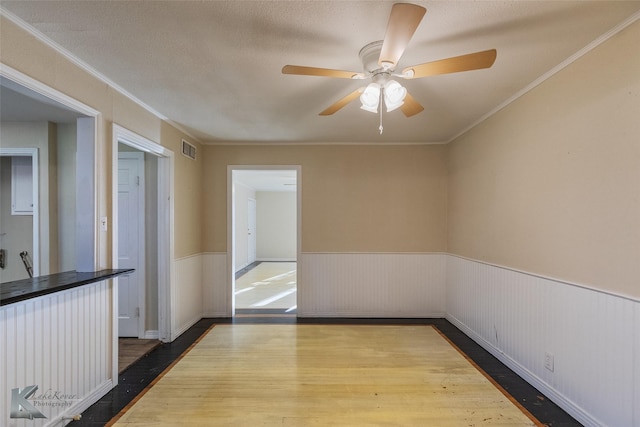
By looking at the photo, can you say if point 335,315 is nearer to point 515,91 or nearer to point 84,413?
point 84,413

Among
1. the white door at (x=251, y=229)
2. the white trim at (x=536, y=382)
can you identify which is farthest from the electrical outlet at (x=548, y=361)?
the white door at (x=251, y=229)

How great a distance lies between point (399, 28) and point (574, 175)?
5.22 ft

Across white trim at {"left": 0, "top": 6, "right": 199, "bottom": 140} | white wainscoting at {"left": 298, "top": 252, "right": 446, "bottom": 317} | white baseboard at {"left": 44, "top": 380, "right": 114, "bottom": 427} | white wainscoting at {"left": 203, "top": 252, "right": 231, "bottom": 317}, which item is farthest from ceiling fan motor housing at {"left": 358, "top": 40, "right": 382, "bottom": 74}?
white wainscoting at {"left": 203, "top": 252, "right": 231, "bottom": 317}

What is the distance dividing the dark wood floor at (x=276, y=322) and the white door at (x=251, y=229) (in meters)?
4.56

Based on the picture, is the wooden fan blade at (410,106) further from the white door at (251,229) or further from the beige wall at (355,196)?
the white door at (251,229)

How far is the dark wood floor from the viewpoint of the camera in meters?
1.96

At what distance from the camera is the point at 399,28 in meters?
1.24

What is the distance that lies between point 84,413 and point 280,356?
1458 millimetres

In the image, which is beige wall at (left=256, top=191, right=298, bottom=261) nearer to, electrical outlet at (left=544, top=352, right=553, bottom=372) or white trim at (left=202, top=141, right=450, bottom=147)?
white trim at (left=202, top=141, right=450, bottom=147)

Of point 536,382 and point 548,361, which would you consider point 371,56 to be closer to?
point 548,361

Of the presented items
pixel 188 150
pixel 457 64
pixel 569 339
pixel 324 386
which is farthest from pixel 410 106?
pixel 188 150

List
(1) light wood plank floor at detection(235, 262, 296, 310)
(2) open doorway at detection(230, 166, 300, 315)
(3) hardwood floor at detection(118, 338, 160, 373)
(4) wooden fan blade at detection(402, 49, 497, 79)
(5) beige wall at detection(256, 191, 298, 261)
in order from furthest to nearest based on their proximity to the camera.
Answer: (5) beige wall at detection(256, 191, 298, 261) → (2) open doorway at detection(230, 166, 300, 315) → (1) light wood plank floor at detection(235, 262, 296, 310) → (3) hardwood floor at detection(118, 338, 160, 373) → (4) wooden fan blade at detection(402, 49, 497, 79)

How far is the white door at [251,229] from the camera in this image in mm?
8266

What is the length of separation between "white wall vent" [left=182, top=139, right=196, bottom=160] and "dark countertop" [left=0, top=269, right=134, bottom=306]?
177cm
